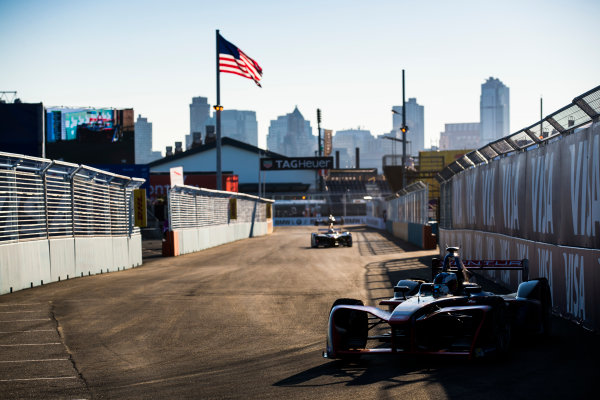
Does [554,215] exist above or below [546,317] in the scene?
above

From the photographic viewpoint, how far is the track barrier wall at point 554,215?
9602 mm

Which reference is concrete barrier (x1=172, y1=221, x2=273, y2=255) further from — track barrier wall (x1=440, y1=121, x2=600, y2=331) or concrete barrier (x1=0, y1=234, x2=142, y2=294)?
track barrier wall (x1=440, y1=121, x2=600, y2=331)

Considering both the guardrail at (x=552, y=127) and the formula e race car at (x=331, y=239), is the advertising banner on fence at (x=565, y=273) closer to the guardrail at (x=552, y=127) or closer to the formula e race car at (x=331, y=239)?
the guardrail at (x=552, y=127)

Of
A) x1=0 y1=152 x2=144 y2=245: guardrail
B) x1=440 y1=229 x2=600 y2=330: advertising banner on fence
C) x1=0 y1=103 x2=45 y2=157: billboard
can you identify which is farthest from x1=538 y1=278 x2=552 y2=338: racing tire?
x1=0 y1=103 x2=45 y2=157: billboard

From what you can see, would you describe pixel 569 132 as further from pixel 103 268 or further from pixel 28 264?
pixel 103 268

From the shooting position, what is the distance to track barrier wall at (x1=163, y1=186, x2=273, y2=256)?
28.9m

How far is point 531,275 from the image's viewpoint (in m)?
12.4

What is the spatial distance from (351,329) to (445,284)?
5.04 feet

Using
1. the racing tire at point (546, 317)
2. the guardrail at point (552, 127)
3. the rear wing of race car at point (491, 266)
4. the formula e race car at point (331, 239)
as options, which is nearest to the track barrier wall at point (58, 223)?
the rear wing of race car at point (491, 266)

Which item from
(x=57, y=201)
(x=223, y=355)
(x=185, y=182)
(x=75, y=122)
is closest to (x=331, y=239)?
(x=57, y=201)

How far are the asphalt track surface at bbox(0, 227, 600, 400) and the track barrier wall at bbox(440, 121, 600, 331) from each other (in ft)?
2.15

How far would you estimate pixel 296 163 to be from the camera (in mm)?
82438

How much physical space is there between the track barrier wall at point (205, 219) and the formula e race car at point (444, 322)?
67.5 ft

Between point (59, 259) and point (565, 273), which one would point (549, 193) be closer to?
point (565, 273)
